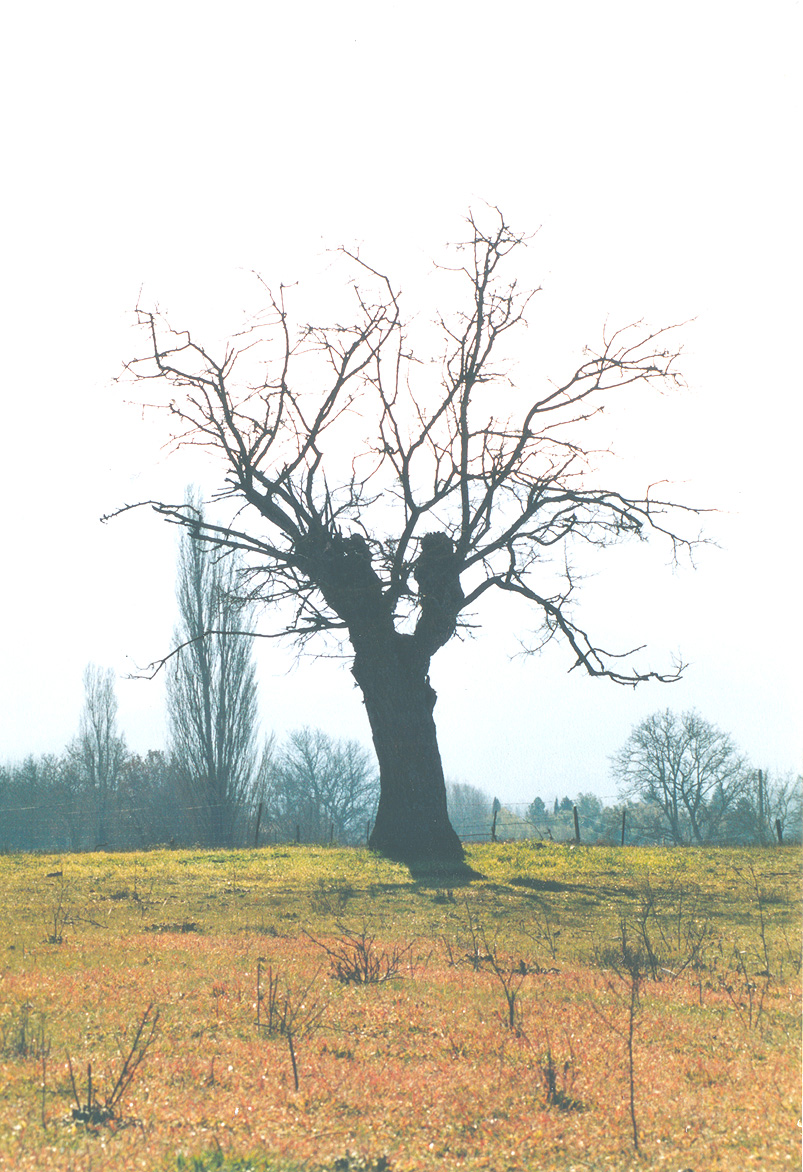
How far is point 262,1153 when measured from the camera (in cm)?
355

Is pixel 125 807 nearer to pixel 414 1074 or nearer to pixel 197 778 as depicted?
pixel 197 778

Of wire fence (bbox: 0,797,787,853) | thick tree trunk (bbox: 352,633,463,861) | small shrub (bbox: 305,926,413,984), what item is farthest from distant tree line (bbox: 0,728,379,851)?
small shrub (bbox: 305,926,413,984)

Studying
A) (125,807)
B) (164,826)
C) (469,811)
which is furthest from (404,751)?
(469,811)

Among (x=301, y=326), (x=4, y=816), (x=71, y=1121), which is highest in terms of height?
(x=301, y=326)

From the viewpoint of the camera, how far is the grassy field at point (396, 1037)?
12.2ft

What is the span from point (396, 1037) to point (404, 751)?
37.5 ft

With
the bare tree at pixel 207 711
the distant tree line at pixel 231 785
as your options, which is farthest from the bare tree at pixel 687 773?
the bare tree at pixel 207 711

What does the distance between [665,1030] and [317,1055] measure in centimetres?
206

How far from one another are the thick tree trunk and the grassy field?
6.25 m

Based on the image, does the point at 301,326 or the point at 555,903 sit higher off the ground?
the point at 301,326

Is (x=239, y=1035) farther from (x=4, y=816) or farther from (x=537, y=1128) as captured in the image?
(x=4, y=816)

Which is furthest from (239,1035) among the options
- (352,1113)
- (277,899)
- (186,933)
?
(277,899)

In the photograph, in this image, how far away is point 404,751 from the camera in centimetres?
1661

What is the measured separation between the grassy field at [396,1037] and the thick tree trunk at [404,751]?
6252 millimetres
